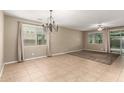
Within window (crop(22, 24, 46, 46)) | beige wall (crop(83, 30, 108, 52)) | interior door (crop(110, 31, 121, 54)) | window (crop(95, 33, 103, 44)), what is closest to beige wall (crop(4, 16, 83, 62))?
window (crop(22, 24, 46, 46))

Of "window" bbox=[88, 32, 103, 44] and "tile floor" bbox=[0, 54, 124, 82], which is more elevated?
"window" bbox=[88, 32, 103, 44]

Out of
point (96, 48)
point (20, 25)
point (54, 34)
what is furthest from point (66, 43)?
point (20, 25)

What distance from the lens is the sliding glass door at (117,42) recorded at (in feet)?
22.2

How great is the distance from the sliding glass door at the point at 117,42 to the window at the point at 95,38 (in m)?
1.00

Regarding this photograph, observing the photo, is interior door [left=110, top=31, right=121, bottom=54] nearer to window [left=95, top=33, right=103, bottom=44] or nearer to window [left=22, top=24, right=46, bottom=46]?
window [left=95, top=33, right=103, bottom=44]

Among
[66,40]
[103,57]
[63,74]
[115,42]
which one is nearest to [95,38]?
[115,42]

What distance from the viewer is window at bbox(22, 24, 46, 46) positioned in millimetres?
4752

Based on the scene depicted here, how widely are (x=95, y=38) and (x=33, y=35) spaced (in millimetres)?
6389

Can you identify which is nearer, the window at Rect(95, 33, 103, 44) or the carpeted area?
the carpeted area

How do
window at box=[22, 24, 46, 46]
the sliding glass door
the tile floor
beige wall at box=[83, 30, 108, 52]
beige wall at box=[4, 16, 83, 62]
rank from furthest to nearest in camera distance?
beige wall at box=[83, 30, 108, 52] → the sliding glass door → window at box=[22, 24, 46, 46] → beige wall at box=[4, 16, 83, 62] → the tile floor

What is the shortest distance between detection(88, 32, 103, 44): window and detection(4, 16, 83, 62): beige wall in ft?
3.28

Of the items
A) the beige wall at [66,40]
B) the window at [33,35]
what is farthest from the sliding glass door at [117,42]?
the window at [33,35]

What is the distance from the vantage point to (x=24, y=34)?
4668 millimetres
